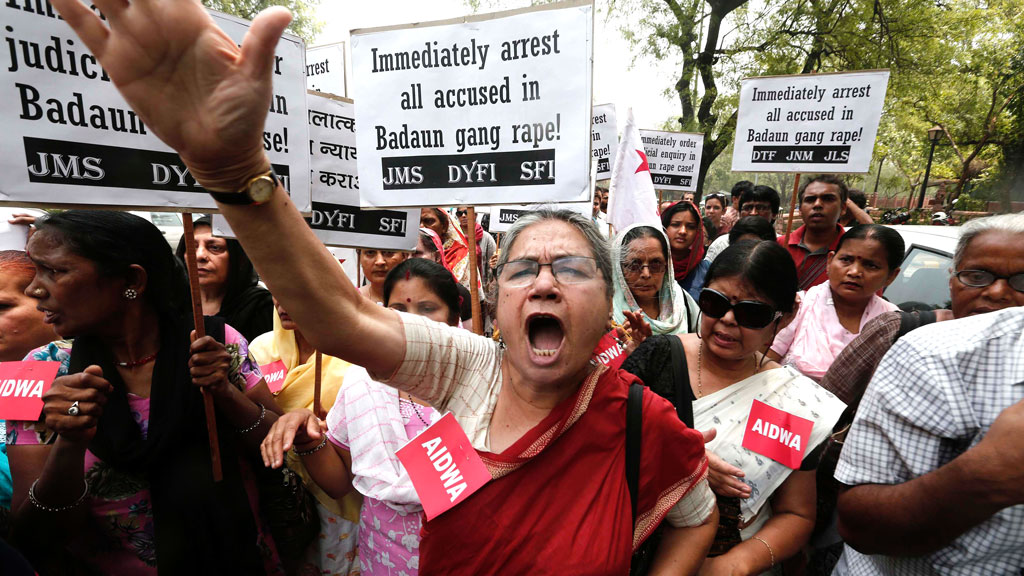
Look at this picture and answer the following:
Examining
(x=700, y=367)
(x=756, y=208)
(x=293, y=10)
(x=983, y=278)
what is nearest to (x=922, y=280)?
(x=983, y=278)

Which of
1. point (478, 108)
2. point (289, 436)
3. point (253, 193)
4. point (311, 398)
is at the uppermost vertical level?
point (478, 108)

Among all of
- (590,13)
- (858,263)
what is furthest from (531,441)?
(858,263)

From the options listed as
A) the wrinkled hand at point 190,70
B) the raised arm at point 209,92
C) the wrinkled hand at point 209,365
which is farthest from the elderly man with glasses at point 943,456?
the wrinkled hand at point 209,365

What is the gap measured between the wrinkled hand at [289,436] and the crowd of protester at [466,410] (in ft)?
0.04

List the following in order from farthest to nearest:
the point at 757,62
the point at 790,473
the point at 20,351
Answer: the point at 757,62, the point at 20,351, the point at 790,473

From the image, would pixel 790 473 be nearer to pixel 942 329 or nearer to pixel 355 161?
pixel 942 329

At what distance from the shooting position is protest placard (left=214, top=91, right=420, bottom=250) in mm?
2615

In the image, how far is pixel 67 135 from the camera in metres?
1.66

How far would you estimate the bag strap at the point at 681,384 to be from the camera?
1793mm

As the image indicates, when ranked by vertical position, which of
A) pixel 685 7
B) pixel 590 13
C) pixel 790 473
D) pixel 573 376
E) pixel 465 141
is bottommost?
pixel 790 473

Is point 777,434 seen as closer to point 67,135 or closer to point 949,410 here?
point 949,410

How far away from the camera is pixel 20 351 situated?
1.98 m

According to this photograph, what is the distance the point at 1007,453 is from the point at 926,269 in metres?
3.31

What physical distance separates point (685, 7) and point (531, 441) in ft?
56.6
